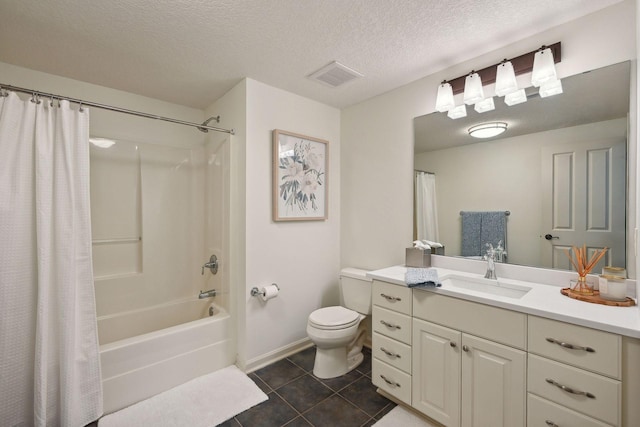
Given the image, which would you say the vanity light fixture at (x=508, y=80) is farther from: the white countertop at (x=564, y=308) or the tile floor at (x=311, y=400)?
the tile floor at (x=311, y=400)

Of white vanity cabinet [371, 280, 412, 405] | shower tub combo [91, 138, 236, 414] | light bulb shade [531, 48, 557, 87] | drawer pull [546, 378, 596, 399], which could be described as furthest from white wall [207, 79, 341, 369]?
drawer pull [546, 378, 596, 399]

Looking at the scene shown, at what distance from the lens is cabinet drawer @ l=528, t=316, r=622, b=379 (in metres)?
1.06

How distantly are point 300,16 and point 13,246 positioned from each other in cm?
201

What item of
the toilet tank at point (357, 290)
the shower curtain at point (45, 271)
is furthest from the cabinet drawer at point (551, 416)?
the shower curtain at point (45, 271)

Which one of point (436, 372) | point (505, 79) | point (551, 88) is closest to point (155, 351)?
point (436, 372)

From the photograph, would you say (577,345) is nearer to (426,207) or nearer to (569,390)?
(569,390)

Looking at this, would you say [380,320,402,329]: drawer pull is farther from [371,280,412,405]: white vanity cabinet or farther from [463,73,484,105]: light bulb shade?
[463,73,484,105]: light bulb shade

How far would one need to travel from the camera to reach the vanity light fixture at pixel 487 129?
1.83 metres

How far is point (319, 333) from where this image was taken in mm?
2051

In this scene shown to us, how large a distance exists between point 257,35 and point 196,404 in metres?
2.41

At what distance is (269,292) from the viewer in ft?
7.35

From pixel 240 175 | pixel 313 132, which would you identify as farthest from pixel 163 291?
pixel 313 132

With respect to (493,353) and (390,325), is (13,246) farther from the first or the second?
(493,353)

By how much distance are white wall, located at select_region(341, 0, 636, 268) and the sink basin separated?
20.5 inches
